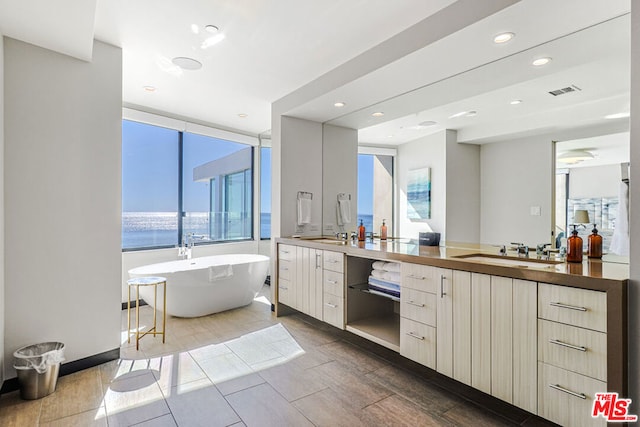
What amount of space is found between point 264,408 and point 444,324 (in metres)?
1.20

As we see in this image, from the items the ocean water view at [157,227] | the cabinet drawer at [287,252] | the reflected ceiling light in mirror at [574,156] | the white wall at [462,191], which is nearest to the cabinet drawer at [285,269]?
the cabinet drawer at [287,252]

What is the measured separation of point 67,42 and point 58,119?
52 cm

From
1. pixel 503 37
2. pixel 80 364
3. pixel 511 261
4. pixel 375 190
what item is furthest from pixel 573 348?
pixel 80 364

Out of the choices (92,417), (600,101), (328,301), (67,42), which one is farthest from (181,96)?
(600,101)

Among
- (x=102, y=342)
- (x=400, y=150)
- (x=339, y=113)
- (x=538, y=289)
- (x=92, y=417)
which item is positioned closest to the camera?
(x=538, y=289)

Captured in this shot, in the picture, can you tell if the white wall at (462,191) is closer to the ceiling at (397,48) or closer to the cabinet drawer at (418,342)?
the ceiling at (397,48)

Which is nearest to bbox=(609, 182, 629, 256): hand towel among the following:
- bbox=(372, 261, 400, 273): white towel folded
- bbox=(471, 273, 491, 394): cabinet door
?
bbox=(471, 273, 491, 394): cabinet door

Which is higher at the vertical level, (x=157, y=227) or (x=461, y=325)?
(x=157, y=227)

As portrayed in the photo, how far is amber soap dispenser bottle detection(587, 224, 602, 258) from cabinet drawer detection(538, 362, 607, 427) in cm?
69

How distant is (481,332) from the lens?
1917 millimetres

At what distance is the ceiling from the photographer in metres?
1.91

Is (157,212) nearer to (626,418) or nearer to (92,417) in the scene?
(92,417)

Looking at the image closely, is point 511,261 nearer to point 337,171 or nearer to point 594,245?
point 594,245

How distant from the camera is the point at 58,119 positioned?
2379 millimetres
